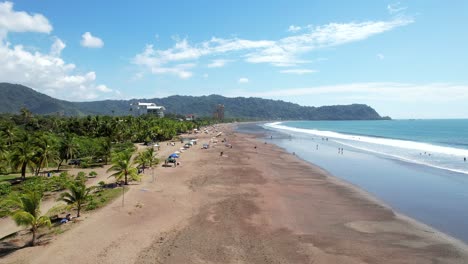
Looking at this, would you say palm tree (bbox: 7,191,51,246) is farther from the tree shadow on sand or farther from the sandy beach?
the sandy beach

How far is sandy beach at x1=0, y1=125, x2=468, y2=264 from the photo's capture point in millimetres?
19125

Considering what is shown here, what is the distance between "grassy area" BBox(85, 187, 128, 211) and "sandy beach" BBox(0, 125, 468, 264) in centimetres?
93

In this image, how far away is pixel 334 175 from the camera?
45.8 m

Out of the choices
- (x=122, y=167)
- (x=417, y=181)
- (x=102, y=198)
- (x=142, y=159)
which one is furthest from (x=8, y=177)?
(x=417, y=181)

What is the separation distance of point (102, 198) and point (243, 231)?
13.1 meters

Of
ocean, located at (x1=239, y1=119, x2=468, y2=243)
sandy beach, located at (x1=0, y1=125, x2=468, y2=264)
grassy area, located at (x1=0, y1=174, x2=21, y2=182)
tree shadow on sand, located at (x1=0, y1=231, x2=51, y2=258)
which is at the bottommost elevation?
grassy area, located at (x1=0, y1=174, x2=21, y2=182)

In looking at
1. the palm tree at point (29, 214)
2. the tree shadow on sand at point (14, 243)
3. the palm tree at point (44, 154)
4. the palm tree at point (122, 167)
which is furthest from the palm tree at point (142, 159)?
the palm tree at point (29, 214)

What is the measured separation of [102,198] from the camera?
95.3ft

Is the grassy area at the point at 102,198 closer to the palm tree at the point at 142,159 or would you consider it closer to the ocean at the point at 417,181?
the palm tree at the point at 142,159

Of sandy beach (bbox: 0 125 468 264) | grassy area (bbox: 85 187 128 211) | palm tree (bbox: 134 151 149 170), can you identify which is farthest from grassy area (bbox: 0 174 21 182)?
sandy beach (bbox: 0 125 468 264)

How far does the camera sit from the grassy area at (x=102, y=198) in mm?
26875

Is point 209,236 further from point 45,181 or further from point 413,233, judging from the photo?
point 45,181

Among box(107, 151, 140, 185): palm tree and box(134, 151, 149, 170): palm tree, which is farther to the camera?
box(134, 151, 149, 170): palm tree

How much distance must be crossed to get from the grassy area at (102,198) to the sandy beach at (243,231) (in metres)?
0.93
